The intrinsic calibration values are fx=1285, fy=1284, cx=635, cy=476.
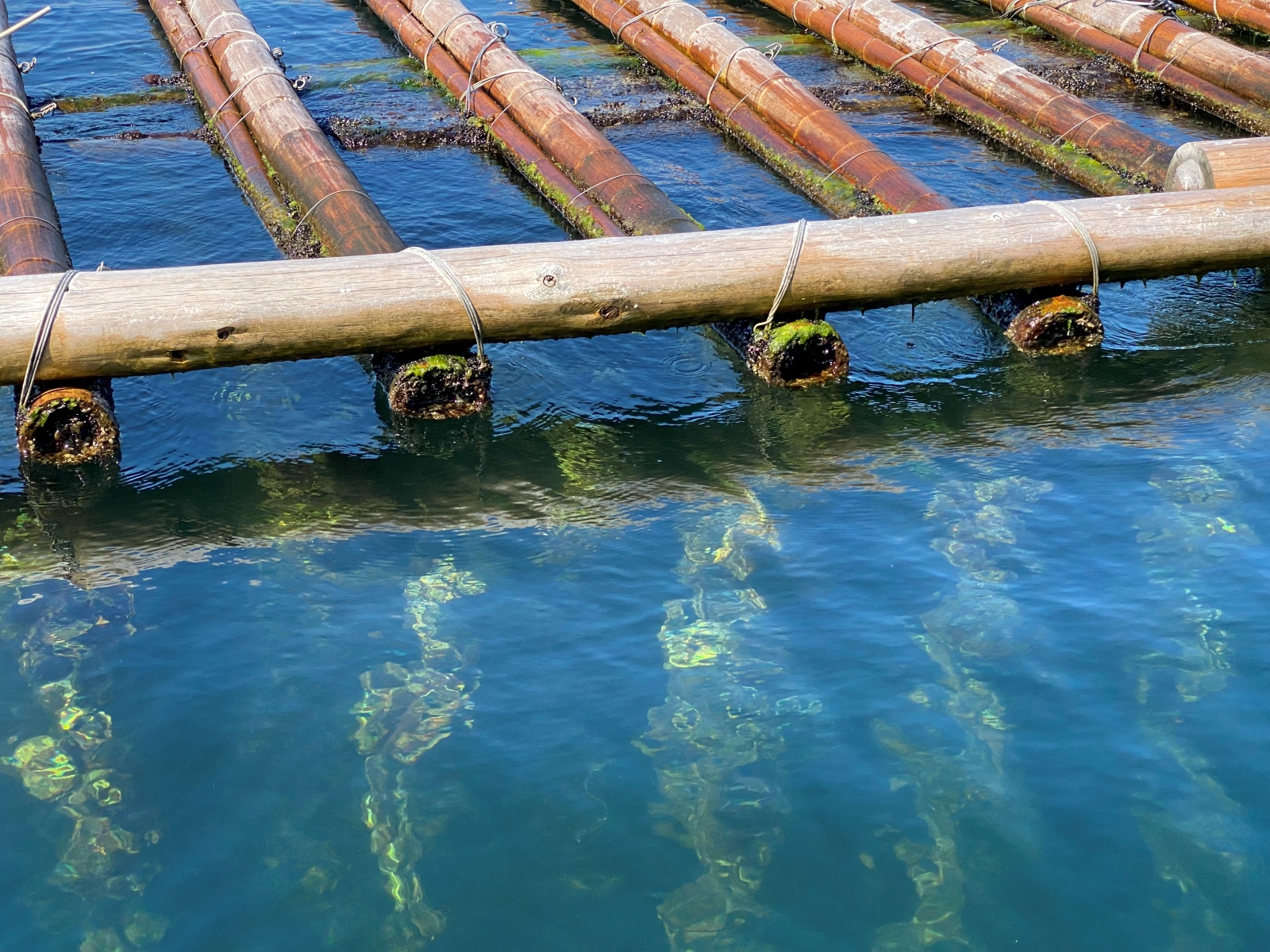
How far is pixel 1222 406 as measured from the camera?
32.6ft

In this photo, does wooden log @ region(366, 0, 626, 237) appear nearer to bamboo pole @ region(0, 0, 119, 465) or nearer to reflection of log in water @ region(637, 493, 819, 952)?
bamboo pole @ region(0, 0, 119, 465)

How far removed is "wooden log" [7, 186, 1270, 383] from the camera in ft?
28.4

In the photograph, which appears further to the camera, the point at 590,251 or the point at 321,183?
the point at 321,183

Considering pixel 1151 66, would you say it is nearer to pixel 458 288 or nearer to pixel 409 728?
pixel 458 288

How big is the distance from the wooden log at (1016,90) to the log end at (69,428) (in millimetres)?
10209

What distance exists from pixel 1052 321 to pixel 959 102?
244 inches

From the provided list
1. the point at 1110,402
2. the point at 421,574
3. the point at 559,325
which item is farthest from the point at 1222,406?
the point at 421,574

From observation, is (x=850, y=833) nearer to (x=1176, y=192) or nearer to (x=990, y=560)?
(x=990, y=560)

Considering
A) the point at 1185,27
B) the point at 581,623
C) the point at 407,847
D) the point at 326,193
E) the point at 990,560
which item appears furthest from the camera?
the point at 1185,27

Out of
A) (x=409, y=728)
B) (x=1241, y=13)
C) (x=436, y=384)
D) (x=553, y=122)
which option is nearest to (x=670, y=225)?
(x=553, y=122)

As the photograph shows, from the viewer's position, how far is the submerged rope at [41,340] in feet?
27.7

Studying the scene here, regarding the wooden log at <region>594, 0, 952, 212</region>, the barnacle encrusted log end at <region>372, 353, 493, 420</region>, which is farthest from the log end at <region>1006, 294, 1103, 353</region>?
the barnacle encrusted log end at <region>372, 353, 493, 420</region>

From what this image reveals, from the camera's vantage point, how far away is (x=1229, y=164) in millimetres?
11289

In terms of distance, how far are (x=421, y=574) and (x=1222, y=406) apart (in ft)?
20.7
